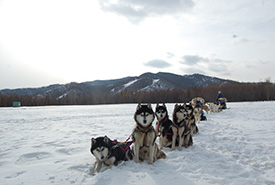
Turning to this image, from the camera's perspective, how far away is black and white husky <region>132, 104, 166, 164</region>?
3.84 meters

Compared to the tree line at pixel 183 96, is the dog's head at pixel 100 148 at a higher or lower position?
lower

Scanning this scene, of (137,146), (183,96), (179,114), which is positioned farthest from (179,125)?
(183,96)

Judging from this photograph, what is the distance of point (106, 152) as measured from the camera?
3648 mm

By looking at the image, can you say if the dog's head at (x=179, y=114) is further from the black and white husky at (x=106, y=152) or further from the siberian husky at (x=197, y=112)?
the siberian husky at (x=197, y=112)

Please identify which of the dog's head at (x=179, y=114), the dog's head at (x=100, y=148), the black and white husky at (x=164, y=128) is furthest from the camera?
the black and white husky at (x=164, y=128)

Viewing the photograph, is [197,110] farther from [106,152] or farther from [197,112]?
[106,152]

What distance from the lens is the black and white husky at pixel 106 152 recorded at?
3572mm

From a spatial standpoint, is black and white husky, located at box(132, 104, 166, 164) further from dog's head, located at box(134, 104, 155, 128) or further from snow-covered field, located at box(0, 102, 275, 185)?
snow-covered field, located at box(0, 102, 275, 185)

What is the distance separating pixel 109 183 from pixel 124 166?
73 centimetres

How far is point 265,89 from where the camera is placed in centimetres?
5078

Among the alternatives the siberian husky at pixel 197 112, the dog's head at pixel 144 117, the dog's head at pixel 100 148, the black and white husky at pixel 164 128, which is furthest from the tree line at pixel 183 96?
the dog's head at pixel 100 148

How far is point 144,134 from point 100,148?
41.4 inches

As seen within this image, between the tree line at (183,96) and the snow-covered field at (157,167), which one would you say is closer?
the snow-covered field at (157,167)

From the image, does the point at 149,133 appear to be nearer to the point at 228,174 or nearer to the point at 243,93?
the point at 228,174
